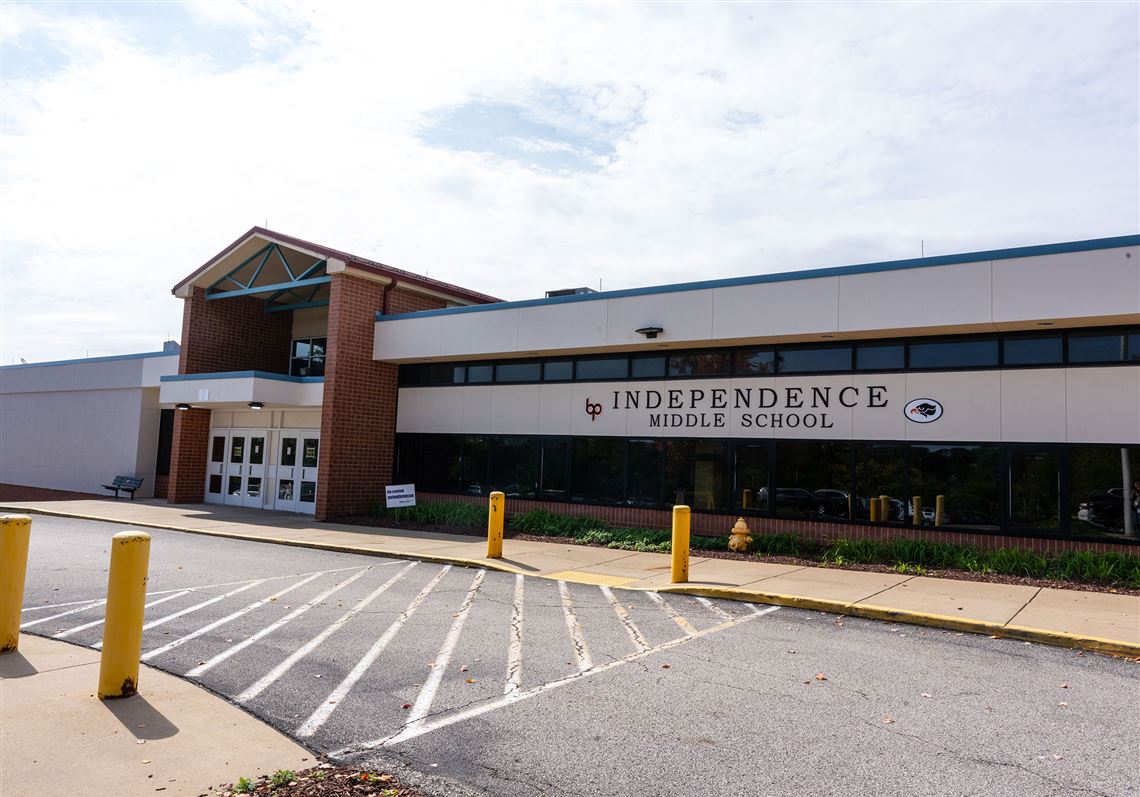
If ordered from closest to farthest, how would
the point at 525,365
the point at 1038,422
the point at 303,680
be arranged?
the point at 303,680, the point at 1038,422, the point at 525,365

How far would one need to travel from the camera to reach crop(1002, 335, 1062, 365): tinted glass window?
43.1ft

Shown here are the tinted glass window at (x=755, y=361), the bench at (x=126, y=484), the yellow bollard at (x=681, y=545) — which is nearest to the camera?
the yellow bollard at (x=681, y=545)

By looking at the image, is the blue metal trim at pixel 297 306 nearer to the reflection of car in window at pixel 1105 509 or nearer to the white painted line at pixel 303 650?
→ the white painted line at pixel 303 650

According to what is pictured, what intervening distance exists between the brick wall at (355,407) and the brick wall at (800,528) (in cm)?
238

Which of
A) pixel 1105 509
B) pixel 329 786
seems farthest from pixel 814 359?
pixel 329 786

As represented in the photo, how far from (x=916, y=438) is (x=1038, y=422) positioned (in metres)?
1.90

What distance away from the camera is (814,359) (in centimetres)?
1536

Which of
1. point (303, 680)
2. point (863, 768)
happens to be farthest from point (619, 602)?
point (863, 768)

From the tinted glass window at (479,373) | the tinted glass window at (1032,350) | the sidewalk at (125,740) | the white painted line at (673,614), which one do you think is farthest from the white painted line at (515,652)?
the tinted glass window at (479,373)

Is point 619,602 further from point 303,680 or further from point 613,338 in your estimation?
point 613,338

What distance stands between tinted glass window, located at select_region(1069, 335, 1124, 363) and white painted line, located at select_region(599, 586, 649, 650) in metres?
8.63

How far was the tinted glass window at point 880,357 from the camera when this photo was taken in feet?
47.6

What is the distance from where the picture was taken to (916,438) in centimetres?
1410

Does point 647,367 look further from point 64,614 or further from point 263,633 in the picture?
point 64,614
